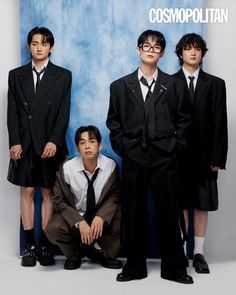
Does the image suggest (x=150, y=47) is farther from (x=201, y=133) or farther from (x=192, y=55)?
(x=201, y=133)

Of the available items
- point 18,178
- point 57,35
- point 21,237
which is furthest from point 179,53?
point 21,237

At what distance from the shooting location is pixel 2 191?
3799 mm

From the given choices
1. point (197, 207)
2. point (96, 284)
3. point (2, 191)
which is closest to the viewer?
point (96, 284)

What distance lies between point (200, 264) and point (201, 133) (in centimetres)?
78

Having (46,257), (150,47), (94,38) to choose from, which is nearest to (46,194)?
(46,257)

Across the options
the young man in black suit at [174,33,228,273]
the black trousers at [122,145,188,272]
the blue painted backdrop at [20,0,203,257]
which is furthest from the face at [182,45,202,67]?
the black trousers at [122,145,188,272]

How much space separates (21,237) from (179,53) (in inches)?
61.0

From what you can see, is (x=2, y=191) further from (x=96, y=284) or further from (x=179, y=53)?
(x=179, y=53)

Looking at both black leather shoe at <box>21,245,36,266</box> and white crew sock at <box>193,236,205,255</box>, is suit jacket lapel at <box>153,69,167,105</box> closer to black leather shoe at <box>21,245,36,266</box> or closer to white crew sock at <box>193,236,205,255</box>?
white crew sock at <box>193,236,205,255</box>

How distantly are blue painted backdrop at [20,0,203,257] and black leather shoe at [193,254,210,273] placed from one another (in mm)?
1038

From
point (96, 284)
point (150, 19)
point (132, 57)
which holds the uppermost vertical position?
point (150, 19)

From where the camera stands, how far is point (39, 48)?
359 cm

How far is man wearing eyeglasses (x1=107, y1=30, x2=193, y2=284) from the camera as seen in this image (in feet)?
10.7

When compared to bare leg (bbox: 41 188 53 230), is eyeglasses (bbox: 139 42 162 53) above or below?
above
